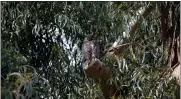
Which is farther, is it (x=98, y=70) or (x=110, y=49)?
(x=110, y=49)

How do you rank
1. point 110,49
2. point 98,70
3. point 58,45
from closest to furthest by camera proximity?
point 98,70 → point 110,49 → point 58,45

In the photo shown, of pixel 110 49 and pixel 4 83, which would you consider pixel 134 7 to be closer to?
pixel 110 49

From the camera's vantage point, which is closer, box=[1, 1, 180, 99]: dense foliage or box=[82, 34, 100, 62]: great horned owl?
box=[82, 34, 100, 62]: great horned owl

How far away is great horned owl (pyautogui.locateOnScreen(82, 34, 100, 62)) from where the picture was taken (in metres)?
2.15

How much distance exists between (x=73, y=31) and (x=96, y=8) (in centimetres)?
18

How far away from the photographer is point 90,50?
2160mm

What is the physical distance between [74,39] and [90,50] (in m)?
0.37

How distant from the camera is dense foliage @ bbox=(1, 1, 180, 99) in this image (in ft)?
7.54

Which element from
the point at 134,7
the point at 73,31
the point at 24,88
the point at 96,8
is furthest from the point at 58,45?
the point at 24,88

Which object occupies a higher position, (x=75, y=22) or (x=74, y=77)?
(x=75, y=22)

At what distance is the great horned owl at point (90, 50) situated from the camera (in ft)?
7.06

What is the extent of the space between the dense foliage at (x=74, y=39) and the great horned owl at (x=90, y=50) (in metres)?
0.10

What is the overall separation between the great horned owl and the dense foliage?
0.10m

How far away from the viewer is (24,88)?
1.85 m
